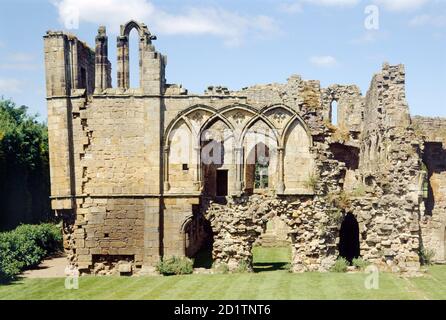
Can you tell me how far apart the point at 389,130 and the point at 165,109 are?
8457mm

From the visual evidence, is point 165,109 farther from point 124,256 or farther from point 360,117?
point 360,117

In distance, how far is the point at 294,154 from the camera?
1986 centimetres

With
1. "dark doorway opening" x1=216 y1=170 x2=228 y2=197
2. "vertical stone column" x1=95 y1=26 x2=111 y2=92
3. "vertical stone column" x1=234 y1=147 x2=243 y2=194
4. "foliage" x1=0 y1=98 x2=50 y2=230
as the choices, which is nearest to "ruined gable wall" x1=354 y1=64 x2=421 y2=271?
"vertical stone column" x1=234 y1=147 x2=243 y2=194

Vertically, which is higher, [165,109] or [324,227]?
[165,109]

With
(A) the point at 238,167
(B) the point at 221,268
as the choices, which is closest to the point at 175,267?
(B) the point at 221,268

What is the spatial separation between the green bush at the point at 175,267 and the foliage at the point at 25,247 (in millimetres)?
5449

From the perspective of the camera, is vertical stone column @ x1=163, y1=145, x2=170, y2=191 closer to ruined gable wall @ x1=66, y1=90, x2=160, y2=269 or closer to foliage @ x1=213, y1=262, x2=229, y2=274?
ruined gable wall @ x1=66, y1=90, x2=160, y2=269

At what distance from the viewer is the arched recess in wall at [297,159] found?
1966 cm

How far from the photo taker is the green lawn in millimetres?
14977

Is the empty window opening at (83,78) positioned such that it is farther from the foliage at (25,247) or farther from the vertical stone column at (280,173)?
the vertical stone column at (280,173)

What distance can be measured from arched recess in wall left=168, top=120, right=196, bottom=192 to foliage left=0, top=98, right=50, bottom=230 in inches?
512

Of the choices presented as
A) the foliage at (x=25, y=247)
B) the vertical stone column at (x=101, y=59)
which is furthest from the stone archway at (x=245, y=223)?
the foliage at (x=25, y=247)
